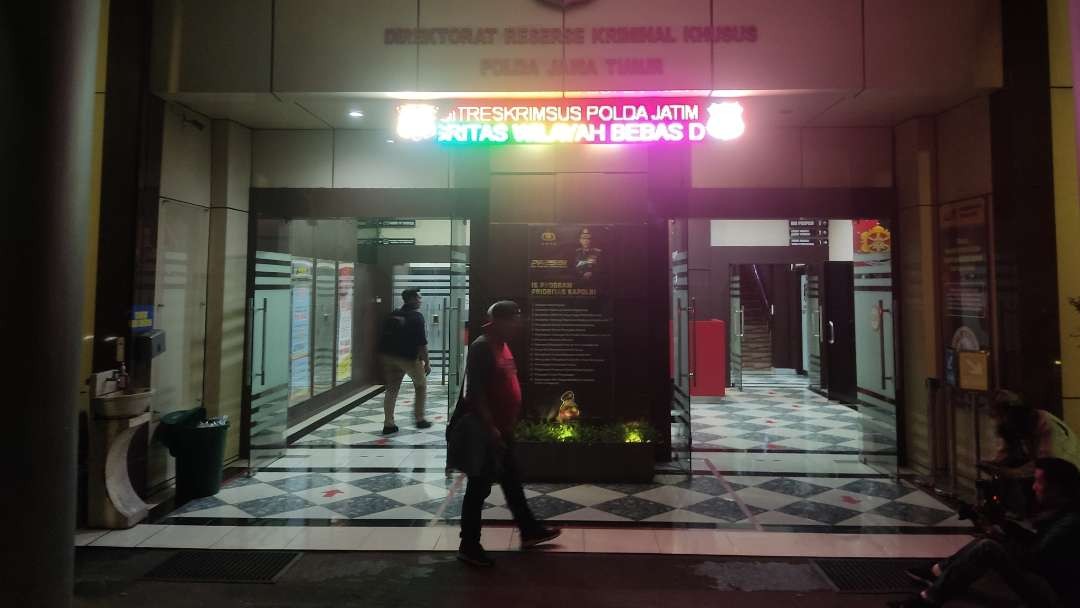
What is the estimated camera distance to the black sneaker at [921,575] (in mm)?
3143

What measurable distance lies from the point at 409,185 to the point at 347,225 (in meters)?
3.80

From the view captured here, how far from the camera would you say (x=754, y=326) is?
1402 centimetres

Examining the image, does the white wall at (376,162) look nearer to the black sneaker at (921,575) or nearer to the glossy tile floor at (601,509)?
the glossy tile floor at (601,509)

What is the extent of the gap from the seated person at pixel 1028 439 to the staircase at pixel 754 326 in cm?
963

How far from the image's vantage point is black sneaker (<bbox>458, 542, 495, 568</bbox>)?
3.52 metres

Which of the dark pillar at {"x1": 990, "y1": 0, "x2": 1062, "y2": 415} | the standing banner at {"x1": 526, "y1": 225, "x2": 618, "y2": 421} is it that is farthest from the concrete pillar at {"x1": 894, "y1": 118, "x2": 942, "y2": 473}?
the standing banner at {"x1": 526, "y1": 225, "x2": 618, "y2": 421}

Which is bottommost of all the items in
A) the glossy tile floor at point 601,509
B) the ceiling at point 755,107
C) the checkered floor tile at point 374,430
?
the glossy tile floor at point 601,509

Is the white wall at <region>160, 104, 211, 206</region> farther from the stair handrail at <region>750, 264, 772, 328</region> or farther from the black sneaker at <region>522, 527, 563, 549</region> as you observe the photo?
the stair handrail at <region>750, 264, 772, 328</region>

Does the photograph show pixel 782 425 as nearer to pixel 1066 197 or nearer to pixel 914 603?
pixel 1066 197

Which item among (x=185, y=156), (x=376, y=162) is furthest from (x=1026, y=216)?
(x=185, y=156)

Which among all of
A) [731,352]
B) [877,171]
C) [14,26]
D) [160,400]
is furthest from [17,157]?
[731,352]

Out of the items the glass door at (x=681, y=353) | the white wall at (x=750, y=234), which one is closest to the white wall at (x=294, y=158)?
the glass door at (x=681, y=353)

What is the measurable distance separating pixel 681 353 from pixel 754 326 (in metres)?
8.57

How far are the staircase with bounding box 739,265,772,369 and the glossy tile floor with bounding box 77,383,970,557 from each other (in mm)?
7183
